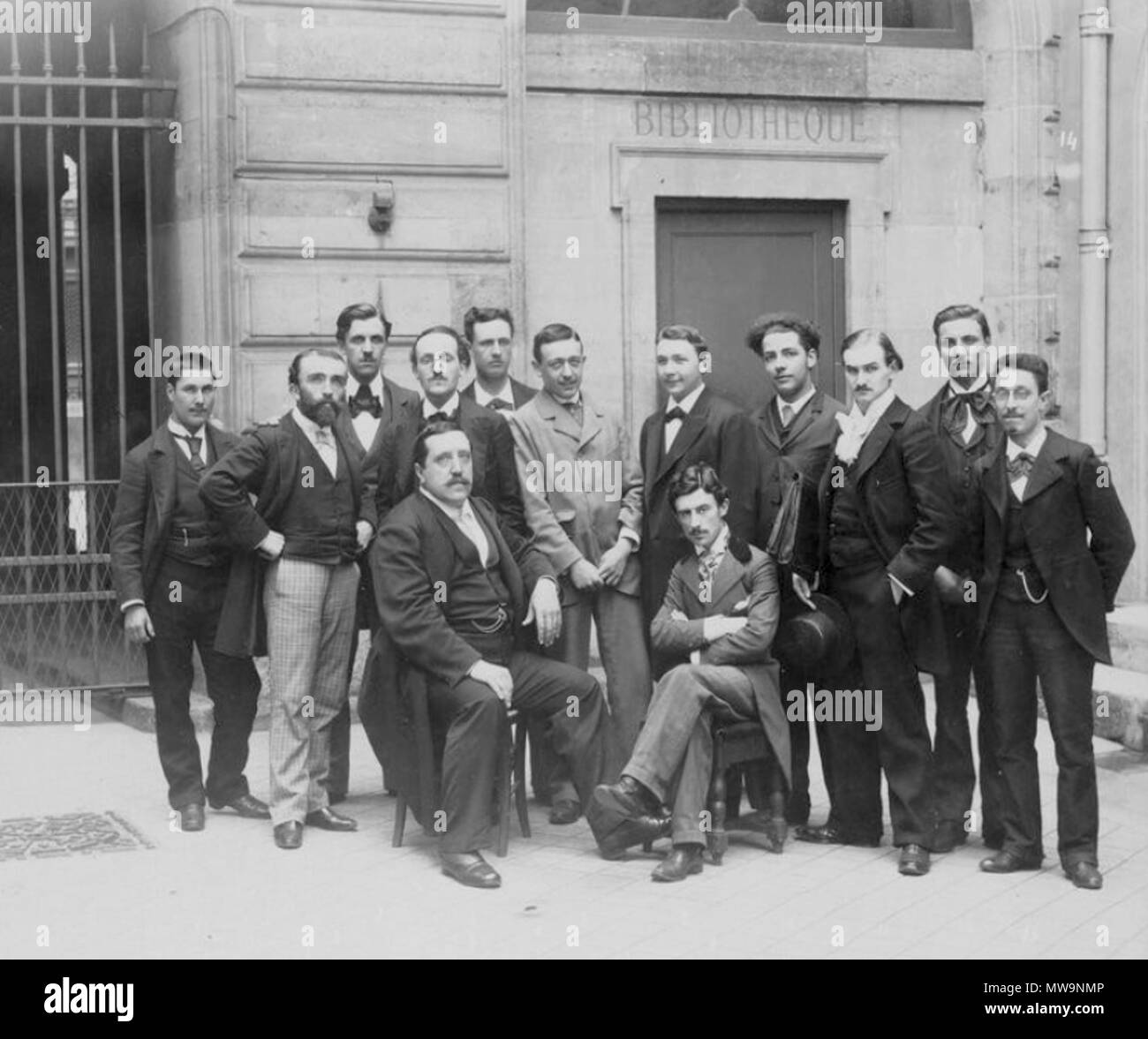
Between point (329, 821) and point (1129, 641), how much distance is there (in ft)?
15.2

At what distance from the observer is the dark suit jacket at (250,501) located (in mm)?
7086

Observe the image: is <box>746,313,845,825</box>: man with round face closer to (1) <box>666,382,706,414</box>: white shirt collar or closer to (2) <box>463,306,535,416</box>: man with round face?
(1) <box>666,382,706,414</box>: white shirt collar

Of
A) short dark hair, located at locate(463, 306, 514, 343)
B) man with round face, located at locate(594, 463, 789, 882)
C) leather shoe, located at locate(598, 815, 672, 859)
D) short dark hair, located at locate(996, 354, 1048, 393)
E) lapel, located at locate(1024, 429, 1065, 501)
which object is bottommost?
leather shoe, located at locate(598, 815, 672, 859)

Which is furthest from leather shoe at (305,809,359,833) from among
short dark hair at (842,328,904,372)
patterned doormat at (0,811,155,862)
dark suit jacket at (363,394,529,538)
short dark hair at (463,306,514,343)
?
short dark hair at (842,328,904,372)

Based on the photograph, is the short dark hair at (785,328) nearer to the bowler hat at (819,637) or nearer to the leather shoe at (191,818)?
the bowler hat at (819,637)

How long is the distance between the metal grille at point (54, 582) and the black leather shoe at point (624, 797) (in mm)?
3959

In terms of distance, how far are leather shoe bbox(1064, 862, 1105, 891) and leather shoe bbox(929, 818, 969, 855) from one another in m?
0.54

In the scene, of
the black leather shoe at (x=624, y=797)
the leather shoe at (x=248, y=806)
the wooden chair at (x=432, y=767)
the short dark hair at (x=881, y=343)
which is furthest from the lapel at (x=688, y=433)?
the leather shoe at (x=248, y=806)

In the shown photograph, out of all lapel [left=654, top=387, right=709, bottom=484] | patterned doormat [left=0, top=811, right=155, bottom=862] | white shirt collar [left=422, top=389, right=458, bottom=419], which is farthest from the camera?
white shirt collar [left=422, top=389, right=458, bottom=419]

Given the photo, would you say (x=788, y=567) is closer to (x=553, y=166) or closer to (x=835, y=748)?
(x=835, y=748)

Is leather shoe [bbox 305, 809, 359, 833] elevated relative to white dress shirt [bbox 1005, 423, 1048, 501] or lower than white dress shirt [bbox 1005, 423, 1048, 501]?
lower

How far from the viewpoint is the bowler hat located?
22.3 feet

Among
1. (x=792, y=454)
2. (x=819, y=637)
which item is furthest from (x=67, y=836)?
(x=792, y=454)

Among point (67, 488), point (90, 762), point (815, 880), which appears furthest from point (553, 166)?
point (815, 880)
